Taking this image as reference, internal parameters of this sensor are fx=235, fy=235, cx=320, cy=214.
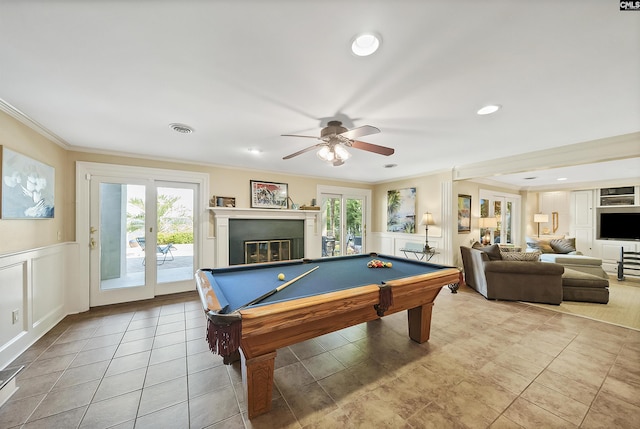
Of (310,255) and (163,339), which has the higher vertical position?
(310,255)

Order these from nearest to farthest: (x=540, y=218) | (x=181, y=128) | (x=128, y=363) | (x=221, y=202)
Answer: (x=128, y=363)
(x=181, y=128)
(x=221, y=202)
(x=540, y=218)

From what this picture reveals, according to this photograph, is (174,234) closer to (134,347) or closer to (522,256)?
(134,347)

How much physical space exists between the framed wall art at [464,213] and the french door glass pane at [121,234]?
19.6ft

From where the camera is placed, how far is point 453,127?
257cm

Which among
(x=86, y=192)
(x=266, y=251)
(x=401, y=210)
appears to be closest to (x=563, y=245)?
(x=401, y=210)

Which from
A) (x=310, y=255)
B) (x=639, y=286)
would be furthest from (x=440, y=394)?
(x=639, y=286)

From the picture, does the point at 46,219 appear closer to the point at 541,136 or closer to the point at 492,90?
the point at 492,90

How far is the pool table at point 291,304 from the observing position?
1335 mm

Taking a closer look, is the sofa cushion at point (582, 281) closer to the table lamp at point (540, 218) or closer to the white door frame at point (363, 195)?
the white door frame at point (363, 195)

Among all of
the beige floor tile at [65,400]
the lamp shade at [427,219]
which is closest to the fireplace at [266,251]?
the beige floor tile at [65,400]

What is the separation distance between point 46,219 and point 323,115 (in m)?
3.44

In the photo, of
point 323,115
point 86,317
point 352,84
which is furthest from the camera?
point 86,317

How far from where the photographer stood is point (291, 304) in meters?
1.48

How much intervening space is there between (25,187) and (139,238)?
1.53 metres
